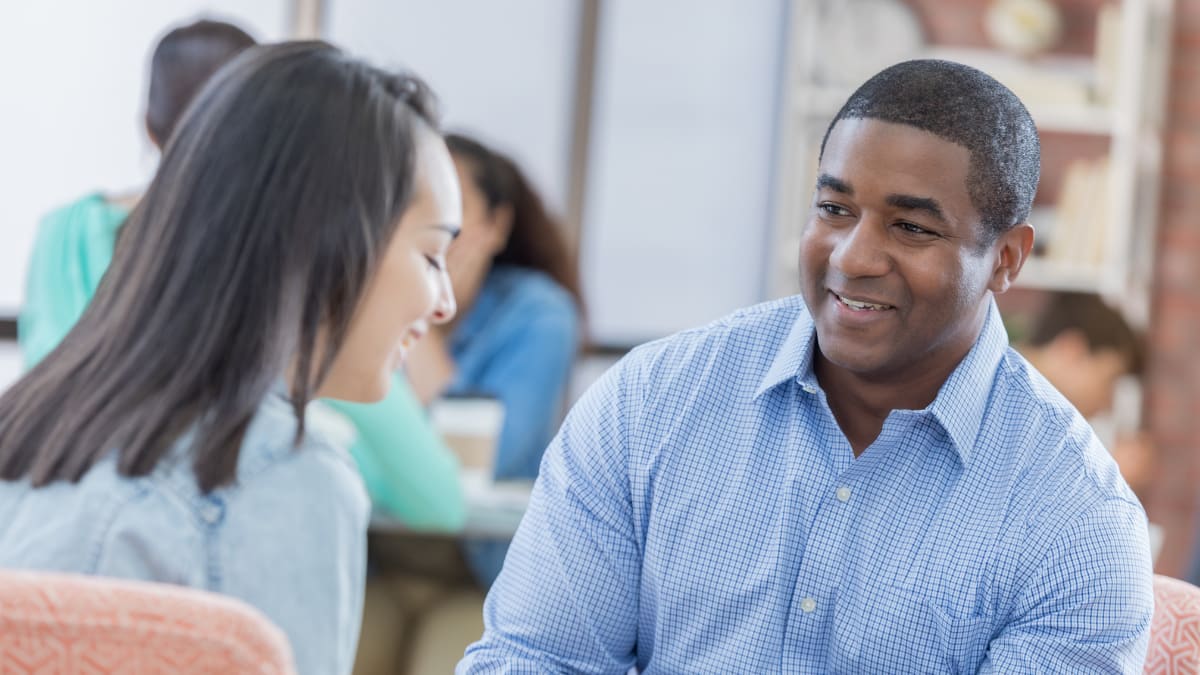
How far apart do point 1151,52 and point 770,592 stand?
3.45 metres

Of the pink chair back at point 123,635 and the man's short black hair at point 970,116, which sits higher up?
the man's short black hair at point 970,116

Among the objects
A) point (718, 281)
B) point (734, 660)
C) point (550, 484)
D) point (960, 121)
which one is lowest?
point (718, 281)

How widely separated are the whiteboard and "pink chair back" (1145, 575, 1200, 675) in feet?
11.7

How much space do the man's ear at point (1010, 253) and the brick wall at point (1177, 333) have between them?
10.8 ft

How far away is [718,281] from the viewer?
4887 millimetres

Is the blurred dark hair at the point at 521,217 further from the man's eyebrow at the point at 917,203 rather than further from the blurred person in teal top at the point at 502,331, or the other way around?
the man's eyebrow at the point at 917,203

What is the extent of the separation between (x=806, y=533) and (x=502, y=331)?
187 cm

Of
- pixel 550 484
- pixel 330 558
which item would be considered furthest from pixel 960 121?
pixel 330 558

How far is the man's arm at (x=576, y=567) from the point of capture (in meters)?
1.36

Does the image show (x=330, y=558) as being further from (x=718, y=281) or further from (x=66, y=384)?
(x=718, y=281)

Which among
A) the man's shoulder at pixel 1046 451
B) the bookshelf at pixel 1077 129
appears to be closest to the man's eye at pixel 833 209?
the man's shoulder at pixel 1046 451

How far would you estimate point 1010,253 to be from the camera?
1.41 m

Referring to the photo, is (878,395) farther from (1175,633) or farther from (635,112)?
(635,112)

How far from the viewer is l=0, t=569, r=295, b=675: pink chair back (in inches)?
27.1
